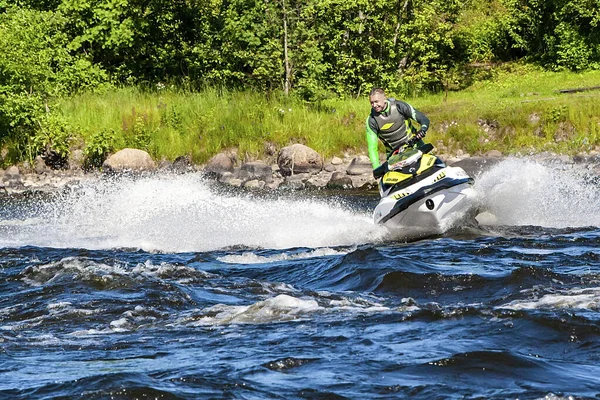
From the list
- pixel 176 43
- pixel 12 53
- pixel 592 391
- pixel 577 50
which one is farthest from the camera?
pixel 176 43

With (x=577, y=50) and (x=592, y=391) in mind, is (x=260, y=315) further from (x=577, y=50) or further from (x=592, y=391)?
(x=577, y=50)

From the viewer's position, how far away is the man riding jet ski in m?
13.3

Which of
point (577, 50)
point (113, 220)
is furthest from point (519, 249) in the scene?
point (577, 50)

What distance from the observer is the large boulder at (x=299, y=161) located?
87.3ft

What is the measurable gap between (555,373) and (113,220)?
11839 millimetres

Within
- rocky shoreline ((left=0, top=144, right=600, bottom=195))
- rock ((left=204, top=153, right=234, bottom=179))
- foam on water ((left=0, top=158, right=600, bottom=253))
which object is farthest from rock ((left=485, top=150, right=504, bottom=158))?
foam on water ((left=0, top=158, right=600, bottom=253))

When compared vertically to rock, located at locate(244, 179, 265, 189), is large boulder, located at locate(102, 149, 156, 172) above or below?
above

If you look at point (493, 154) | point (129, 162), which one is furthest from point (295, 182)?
point (493, 154)

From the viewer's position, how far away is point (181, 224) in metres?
15.7

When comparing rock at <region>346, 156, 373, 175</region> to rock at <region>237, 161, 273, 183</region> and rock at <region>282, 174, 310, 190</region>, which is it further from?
rock at <region>237, 161, 273, 183</region>

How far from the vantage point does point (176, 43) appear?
3775 centimetres

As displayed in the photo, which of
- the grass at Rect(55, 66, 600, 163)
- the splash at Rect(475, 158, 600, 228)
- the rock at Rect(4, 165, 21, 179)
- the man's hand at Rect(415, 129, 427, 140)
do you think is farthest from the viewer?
the rock at Rect(4, 165, 21, 179)

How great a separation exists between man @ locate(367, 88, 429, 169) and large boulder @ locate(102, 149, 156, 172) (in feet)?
48.3

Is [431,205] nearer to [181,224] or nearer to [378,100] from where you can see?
[378,100]
